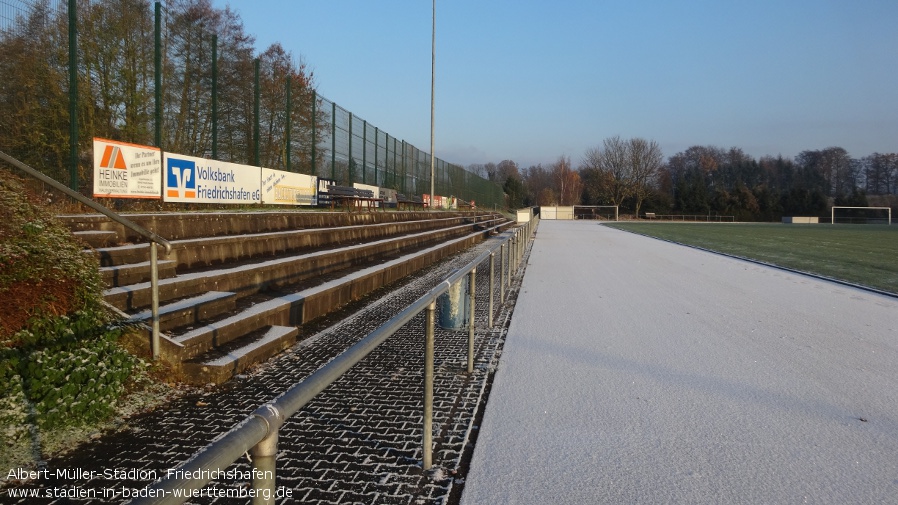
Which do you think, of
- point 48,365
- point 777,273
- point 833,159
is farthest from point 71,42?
point 833,159

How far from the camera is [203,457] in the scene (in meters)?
1.24

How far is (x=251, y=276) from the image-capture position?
7246 mm

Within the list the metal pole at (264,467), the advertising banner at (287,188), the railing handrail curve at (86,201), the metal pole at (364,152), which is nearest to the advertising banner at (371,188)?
the metal pole at (364,152)

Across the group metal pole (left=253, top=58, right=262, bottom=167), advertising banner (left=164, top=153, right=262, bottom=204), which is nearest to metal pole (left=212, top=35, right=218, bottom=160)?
advertising banner (left=164, top=153, right=262, bottom=204)

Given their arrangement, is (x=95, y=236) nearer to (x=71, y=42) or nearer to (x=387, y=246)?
(x=71, y=42)

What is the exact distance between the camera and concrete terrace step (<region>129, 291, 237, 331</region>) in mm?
5070

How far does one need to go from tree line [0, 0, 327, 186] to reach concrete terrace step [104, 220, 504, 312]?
3100 mm

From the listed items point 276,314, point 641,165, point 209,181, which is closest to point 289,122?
point 209,181

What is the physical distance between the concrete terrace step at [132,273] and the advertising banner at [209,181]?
4.00m

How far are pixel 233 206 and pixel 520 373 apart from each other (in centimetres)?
864

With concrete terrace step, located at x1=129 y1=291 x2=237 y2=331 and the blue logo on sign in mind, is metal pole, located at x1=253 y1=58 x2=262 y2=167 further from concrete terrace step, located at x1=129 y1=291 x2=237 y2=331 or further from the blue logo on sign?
concrete terrace step, located at x1=129 y1=291 x2=237 y2=331

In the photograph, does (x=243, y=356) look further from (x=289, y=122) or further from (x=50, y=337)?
(x=289, y=122)

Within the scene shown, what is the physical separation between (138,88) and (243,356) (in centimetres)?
710

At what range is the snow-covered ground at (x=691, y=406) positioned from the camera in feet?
10.3
